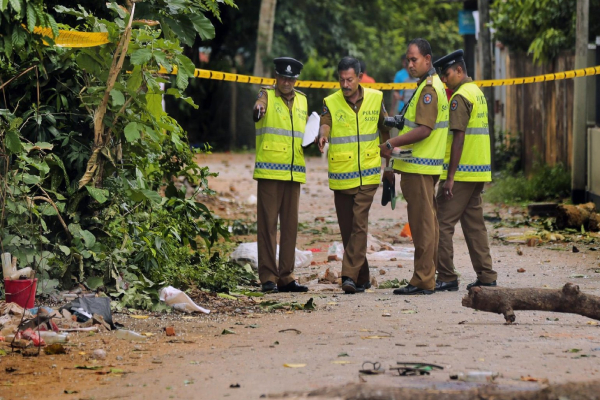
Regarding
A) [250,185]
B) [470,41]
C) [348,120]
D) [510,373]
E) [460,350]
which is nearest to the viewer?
[510,373]

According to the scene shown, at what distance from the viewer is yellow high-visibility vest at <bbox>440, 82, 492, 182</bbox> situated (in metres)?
8.13

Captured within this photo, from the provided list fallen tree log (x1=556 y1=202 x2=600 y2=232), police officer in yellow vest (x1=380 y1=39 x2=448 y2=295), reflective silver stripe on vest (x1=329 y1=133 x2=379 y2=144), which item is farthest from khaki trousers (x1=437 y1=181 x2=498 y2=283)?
fallen tree log (x1=556 y1=202 x2=600 y2=232)

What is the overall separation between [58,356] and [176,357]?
27.3 inches

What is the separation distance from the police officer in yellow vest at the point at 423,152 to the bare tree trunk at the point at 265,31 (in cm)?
1727

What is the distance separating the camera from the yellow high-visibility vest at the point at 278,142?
27.1 ft

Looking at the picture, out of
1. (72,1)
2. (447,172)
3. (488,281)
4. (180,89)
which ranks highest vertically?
(72,1)

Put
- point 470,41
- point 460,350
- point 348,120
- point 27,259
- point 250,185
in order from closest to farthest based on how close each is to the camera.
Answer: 1. point 460,350
2. point 27,259
3. point 348,120
4. point 250,185
5. point 470,41

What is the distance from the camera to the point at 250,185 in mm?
17797

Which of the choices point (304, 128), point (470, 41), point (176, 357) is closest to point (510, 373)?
point (176, 357)

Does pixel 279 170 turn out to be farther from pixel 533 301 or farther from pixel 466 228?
pixel 533 301

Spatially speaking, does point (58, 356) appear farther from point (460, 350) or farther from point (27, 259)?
point (460, 350)

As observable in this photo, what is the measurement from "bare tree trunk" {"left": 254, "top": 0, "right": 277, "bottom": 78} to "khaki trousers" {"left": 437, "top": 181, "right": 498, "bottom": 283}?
56.5ft

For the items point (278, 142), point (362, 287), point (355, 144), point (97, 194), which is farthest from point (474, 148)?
point (97, 194)

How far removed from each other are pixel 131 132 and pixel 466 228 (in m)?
2.96
